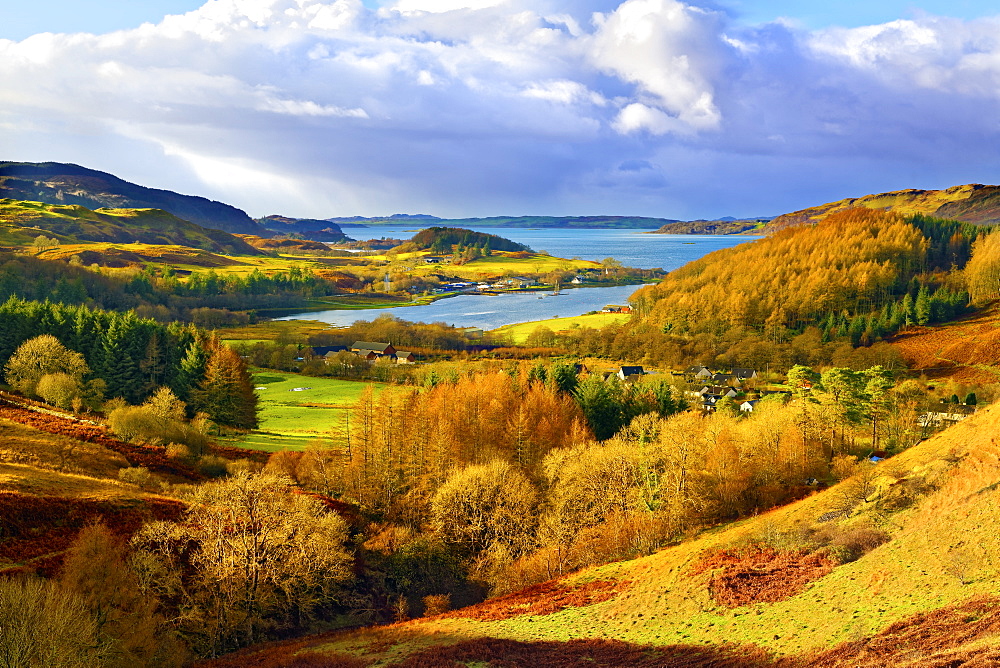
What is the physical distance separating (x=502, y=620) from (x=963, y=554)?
15.2m

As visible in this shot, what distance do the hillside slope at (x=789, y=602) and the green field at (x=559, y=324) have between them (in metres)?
93.7

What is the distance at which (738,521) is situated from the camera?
36.1 metres

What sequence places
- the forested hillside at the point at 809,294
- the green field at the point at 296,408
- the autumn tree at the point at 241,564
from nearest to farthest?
the autumn tree at the point at 241,564 < the green field at the point at 296,408 < the forested hillside at the point at 809,294

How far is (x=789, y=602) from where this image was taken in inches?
840

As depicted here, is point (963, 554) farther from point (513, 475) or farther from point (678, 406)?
point (678, 406)

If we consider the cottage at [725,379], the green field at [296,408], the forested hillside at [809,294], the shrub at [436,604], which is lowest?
the shrub at [436,604]

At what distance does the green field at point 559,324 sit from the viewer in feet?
422

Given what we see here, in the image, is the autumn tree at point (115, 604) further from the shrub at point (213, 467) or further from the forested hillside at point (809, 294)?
the forested hillside at point (809, 294)

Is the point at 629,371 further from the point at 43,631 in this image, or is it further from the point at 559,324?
the point at 43,631

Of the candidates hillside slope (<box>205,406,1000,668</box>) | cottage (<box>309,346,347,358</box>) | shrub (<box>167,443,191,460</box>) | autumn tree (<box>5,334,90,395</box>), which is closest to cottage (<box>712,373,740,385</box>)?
cottage (<box>309,346,347,358</box>)

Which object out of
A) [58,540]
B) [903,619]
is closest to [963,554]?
[903,619]

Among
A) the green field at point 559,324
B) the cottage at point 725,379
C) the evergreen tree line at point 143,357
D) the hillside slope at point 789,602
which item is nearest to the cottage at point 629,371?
the cottage at point 725,379

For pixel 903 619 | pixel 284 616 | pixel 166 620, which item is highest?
pixel 903 619

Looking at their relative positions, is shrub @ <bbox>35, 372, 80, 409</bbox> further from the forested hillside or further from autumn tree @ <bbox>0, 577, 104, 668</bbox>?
the forested hillside
